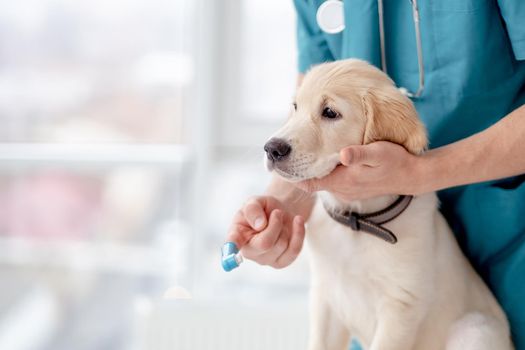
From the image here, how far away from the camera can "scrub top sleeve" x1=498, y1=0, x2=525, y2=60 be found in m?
1.08

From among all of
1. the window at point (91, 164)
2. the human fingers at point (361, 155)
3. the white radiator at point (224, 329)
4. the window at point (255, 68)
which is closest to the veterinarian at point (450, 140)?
the human fingers at point (361, 155)

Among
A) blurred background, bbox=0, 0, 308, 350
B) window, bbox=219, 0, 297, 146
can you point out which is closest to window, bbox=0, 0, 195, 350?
blurred background, bbox=0, 0, 308, 350

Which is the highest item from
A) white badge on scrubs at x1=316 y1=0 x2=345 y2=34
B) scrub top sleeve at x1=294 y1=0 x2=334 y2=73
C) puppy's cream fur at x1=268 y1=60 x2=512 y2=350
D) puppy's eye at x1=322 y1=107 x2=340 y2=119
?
white badge on scrubs at x1=316 y1=0 x2=345 y2=34

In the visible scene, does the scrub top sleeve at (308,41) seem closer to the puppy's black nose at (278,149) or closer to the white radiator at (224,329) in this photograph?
the puppy's black nose at (278,149)

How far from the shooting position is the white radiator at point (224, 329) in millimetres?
1713

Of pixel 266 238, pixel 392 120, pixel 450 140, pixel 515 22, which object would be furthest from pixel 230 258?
pixel 515 22

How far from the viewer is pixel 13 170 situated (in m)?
2.46

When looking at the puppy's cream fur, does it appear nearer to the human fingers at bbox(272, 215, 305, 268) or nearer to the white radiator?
the human fingers at bbox(272, 215, 305, 268)

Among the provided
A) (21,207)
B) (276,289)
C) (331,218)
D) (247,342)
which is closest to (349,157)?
(331,218)

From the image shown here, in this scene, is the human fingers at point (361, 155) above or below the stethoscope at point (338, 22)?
below

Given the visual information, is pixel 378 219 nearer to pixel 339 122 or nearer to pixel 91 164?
pixel 339 122

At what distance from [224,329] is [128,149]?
981mm

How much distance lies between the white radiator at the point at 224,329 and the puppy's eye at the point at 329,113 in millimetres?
760

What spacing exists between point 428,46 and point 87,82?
156cm
